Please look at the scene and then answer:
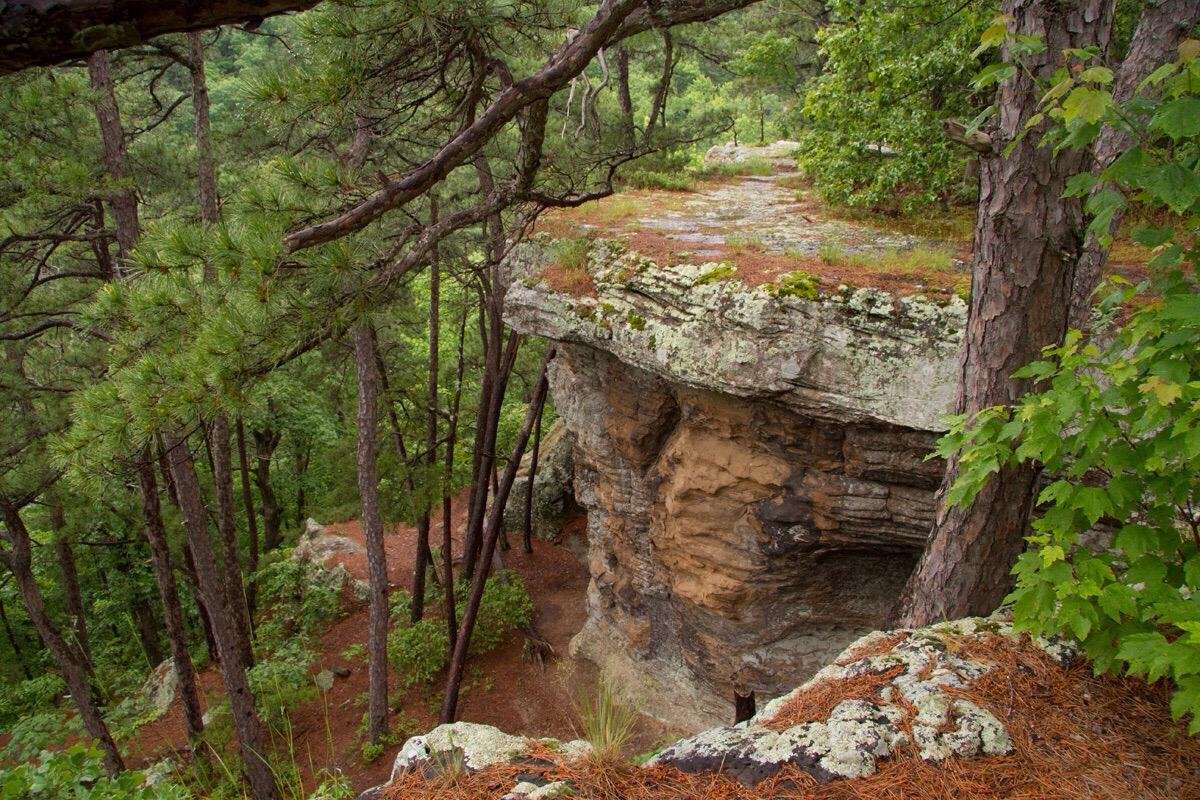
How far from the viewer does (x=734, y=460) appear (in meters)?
7.80

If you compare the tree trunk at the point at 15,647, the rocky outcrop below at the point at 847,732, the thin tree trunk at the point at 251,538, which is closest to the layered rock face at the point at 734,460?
the rocky outcrop below at the point at 847,732

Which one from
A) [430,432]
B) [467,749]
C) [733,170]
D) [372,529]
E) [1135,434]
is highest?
[733,170]

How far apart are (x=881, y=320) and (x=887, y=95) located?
10.1 ft

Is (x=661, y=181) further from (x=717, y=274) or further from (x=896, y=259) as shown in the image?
(x=896, y=259)

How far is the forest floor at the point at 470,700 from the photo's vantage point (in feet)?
33.9

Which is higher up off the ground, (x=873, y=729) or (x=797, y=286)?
(x=797, y=286)

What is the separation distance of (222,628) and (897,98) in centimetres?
997

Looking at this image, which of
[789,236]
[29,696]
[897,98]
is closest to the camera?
[897,98]

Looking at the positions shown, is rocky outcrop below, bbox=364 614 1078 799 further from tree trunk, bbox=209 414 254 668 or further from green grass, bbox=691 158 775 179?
green grass, bbox=691 158 775 179

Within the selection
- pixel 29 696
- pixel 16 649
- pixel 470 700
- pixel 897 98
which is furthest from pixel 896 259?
pixel 16 649

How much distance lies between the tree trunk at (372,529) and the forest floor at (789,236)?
2.75 meters

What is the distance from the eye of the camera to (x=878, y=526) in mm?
7012

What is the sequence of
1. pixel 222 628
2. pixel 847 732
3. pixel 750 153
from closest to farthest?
pixel 847 732 → pixel 222 628 → pixel 750 153

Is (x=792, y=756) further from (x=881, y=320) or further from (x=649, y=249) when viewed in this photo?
(x=649, y=249)
